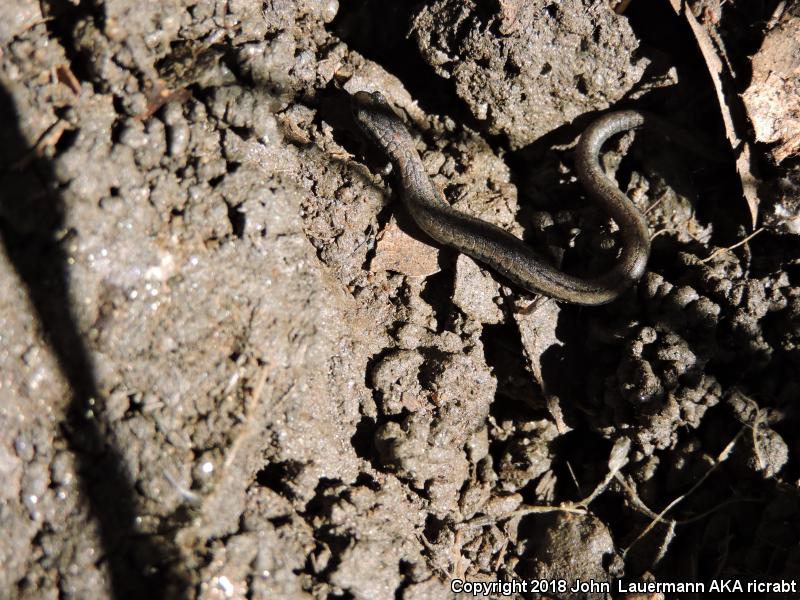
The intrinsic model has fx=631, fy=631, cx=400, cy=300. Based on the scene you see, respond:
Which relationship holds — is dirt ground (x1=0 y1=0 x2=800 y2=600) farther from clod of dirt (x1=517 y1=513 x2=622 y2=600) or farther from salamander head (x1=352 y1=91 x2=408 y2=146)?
salamander head (x1=352 y1=91 x2=408 y2=146)

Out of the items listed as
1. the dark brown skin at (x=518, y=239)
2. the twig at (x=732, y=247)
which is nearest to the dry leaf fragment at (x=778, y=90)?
the twig at (x=732, y=247)

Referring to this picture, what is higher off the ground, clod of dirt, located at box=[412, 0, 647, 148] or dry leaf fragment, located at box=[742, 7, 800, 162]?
dry leaf fragment, located at box=[742, 7, 800, 162]

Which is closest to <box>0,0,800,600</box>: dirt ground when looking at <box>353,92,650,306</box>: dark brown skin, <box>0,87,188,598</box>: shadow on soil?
<box>0,87,188,598</box>: shadow on soil

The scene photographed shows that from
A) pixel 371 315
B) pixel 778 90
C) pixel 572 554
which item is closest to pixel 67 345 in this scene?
pixel 371 315

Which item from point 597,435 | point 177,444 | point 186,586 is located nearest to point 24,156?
point 177,444

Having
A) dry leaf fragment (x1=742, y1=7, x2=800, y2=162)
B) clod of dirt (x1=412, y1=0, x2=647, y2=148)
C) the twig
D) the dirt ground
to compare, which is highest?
dry leaf fragment (x1=742, y1=7, x2=800, y2=162)

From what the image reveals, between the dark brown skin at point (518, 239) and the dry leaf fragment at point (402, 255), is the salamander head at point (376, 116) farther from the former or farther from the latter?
the dry leaf fragment at point (402, 255)
